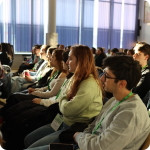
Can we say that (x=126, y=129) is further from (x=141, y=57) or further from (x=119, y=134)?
(x=141, y=57)

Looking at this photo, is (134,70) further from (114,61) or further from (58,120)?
(58,120)

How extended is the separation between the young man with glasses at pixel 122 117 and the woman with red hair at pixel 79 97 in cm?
38

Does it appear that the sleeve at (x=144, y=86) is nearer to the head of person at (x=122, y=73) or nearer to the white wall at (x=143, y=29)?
the head of person at (x=122, y=73)

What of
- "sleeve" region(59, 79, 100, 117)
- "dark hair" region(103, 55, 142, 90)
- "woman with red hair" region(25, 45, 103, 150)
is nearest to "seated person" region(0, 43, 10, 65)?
"woman with red hair" region(25, 45, 103, 150)

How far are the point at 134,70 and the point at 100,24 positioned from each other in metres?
11.2

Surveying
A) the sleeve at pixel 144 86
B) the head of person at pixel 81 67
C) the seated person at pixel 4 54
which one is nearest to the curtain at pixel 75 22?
the seated person at pixel 4 54

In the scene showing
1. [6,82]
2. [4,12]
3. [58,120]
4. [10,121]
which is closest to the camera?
[58,120]

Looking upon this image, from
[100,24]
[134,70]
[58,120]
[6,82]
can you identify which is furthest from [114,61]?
[100,24]

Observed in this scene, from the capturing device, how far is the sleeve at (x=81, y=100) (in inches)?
69.1

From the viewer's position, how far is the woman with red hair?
69.4 inches

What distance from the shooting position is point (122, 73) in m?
1.28

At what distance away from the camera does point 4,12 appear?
1040cm

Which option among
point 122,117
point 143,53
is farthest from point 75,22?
point 122,117

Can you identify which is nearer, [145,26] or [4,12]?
[4,12]
